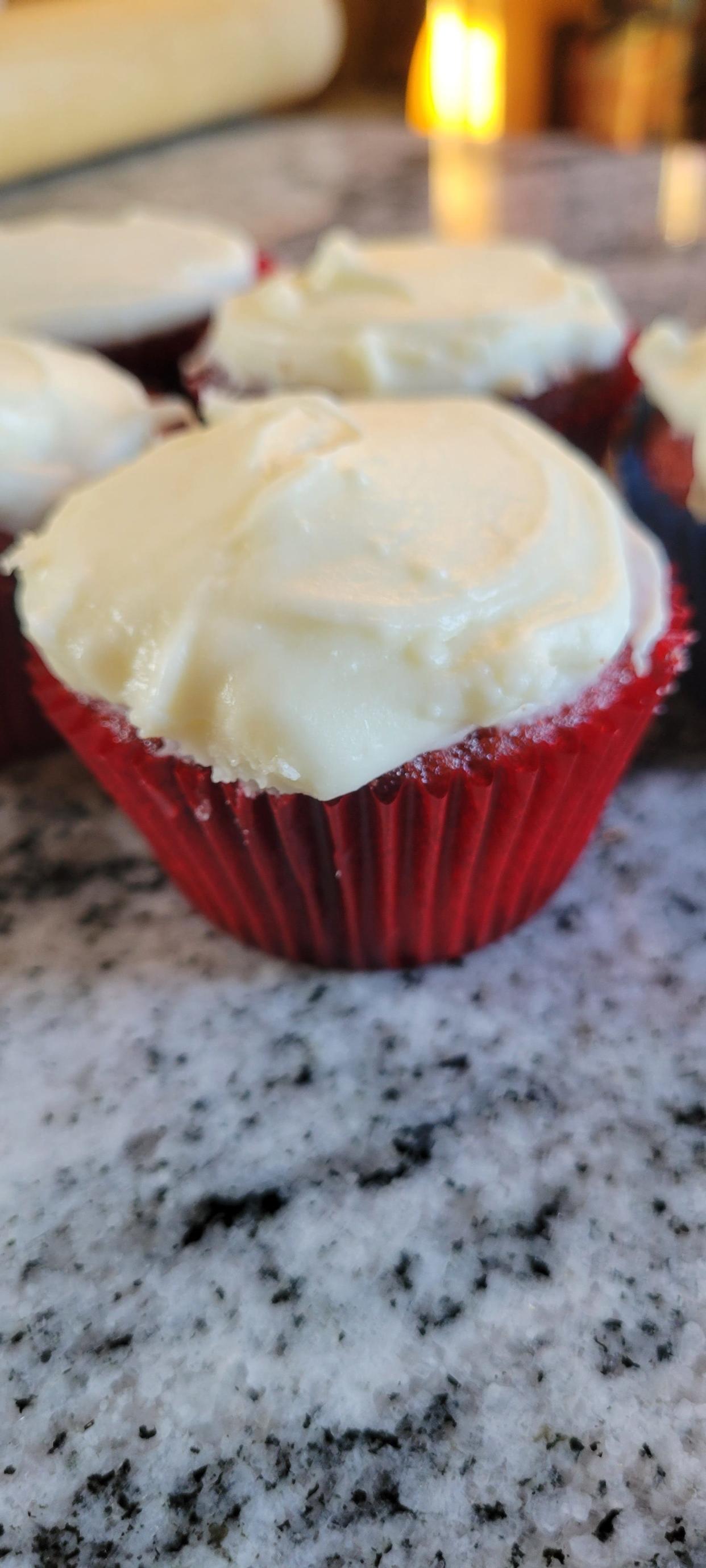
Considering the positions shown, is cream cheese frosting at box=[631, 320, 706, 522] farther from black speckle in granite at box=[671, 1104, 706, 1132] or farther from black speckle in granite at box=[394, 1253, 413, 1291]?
black speckle in granite at box=[394, 1253, 413, 1291]

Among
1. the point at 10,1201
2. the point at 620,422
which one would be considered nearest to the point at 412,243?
the point at 620,422

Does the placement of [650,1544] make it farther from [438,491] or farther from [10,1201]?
[438,491]

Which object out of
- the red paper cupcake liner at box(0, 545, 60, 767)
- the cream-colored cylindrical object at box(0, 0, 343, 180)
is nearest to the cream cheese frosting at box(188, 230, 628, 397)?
the red paper cupcake liner at box(0, 545, 60, 767)

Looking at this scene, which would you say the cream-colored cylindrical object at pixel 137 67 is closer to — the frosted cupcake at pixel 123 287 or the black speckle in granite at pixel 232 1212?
the frosted cupcake at pixel 123 287

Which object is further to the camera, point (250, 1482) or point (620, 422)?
point (620, 422)

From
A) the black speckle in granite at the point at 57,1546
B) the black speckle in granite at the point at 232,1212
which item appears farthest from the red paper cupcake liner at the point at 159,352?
the black speckle in granite at the point at 57,1546

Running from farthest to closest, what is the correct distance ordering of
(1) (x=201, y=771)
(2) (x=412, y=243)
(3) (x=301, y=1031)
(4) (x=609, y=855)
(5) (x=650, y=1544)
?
1. (2) (x=412, y=243)
2. (4) (x=609, y=855)
3. (3) (x=301, y=1031)
4. (1) (x=201, y=771)
5. (5) (x=650, y=1544)

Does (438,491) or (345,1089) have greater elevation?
(438,491)
